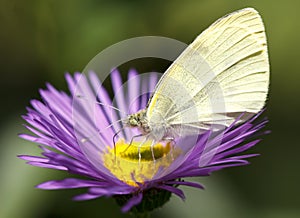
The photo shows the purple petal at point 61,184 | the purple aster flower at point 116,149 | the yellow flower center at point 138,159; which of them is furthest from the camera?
the yellow flower center at point 138,159

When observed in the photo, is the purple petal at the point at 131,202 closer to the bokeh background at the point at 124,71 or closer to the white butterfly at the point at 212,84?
the white butterfly at the point at 212,84

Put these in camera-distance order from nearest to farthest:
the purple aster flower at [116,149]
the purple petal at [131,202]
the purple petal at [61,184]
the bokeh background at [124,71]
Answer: the purple petal at [131,202] → the purple petal at [61,184] → the purple aster flower at [116,149] → the bokeh background at [124,71]

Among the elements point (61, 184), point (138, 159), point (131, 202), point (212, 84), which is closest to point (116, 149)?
point (138, 159)

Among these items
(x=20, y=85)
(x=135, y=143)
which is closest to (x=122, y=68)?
(x=20, y=85)

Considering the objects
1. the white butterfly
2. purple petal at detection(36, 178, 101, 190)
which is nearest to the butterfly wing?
the white butterfly

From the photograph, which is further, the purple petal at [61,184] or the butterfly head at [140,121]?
the butterfly head at [140,121]

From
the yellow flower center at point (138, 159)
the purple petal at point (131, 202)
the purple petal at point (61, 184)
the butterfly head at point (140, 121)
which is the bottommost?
the purple petal at point (131, 202)

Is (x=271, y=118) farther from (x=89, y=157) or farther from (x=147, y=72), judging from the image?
(x=89, y=157)

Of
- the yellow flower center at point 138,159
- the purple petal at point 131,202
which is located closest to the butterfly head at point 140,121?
the yellow flower center at point 138,159
